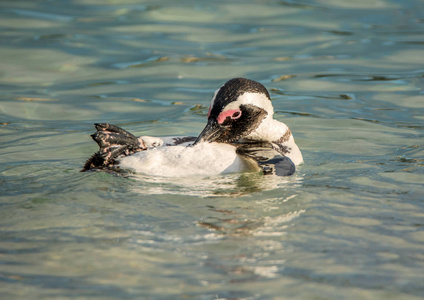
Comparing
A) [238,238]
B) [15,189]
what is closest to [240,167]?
[238,238]

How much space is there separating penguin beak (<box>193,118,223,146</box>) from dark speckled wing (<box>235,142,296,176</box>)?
25 centimetres

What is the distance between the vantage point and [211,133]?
609cm

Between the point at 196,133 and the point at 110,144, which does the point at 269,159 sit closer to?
the point at 110,144

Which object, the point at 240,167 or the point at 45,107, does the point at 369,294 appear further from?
the point at 45,107

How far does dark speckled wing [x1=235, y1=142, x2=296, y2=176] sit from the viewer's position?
584cm

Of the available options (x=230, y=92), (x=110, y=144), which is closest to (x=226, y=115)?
(x=230, y=92)

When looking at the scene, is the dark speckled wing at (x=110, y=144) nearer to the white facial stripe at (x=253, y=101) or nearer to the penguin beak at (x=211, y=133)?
the penguin beak at (x=211, y=133)

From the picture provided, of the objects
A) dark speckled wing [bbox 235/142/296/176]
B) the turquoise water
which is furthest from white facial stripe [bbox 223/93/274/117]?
the turquoise water

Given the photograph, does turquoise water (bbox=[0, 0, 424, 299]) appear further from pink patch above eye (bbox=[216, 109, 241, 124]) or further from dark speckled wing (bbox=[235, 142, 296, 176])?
pink patch above eye (bbox=[216, 109, 241, 124])

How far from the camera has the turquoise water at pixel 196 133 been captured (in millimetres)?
4051

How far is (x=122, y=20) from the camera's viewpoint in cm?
1292

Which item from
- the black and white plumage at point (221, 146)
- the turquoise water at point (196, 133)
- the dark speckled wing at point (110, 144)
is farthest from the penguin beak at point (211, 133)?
the dark speckled wing at point (110, 144)

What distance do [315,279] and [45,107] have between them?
6.59 meters

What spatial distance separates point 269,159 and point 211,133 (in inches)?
23.6
